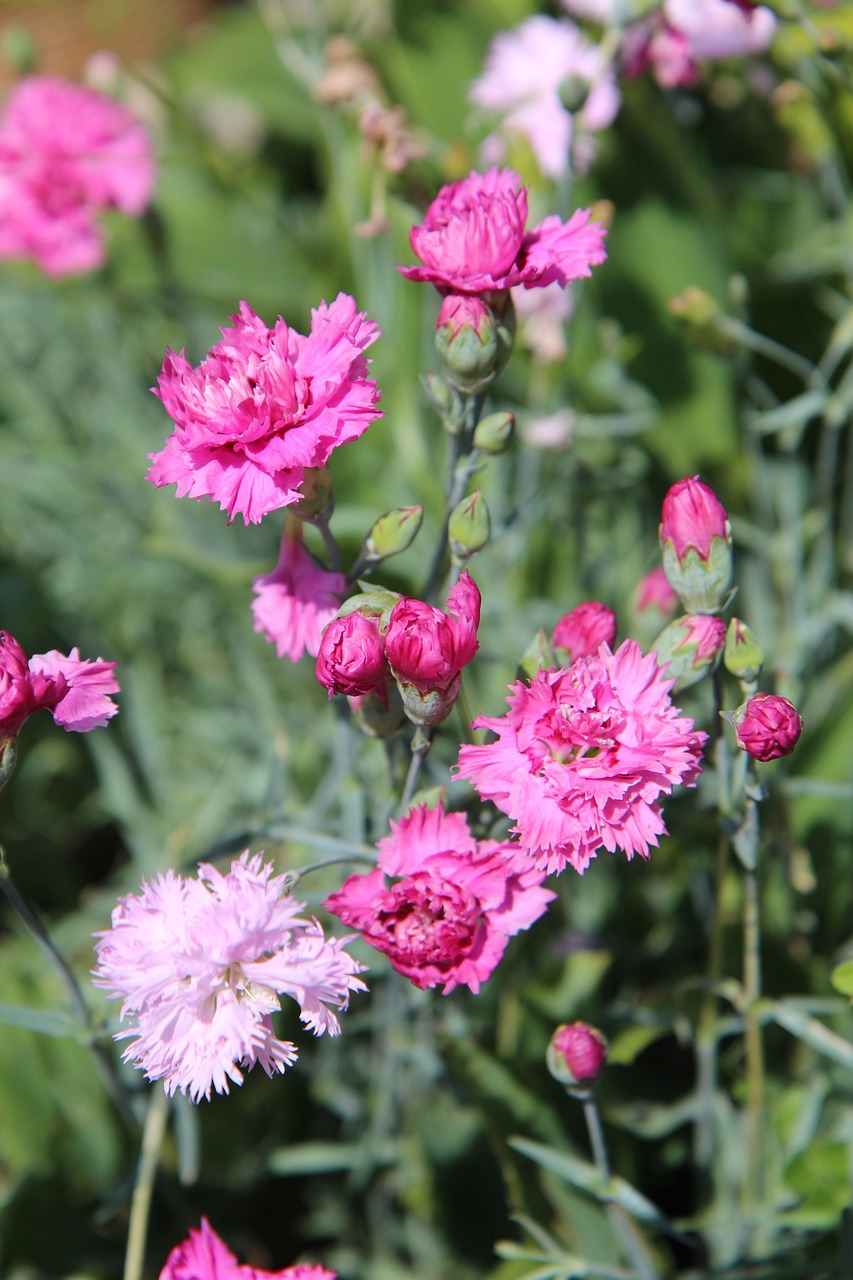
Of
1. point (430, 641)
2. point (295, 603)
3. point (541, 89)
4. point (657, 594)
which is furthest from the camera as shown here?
point (541, 89)

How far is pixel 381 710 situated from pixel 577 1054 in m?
0.17

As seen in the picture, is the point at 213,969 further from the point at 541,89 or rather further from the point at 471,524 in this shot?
the point at 541,89

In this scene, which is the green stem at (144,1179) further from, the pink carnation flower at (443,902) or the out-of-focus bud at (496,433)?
the out-of-focus bud at (496,433)

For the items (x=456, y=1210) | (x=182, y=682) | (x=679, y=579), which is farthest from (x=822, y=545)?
(x=182, y=682)

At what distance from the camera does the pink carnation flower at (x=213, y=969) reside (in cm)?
41

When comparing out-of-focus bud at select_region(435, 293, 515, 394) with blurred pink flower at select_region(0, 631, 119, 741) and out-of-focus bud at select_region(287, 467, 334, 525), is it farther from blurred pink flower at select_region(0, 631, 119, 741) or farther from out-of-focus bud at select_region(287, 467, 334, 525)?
blurred pink flower at select_region(0, 631, 119, 741)

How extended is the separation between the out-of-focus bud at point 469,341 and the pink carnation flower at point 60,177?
58 cm

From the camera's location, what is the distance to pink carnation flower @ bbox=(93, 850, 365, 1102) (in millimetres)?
414

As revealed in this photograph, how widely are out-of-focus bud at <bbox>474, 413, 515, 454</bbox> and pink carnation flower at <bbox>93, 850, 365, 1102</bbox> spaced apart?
20cm

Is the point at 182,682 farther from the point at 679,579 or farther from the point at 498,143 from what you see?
the point at 679,579

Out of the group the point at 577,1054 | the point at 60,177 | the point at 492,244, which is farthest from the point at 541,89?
the point at 577,1054

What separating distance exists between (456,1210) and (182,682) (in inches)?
23.2

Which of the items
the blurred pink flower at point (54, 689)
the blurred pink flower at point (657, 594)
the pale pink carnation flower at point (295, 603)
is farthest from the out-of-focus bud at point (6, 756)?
the blurred pink flower at point (657, 594)

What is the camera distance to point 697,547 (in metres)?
0.45
